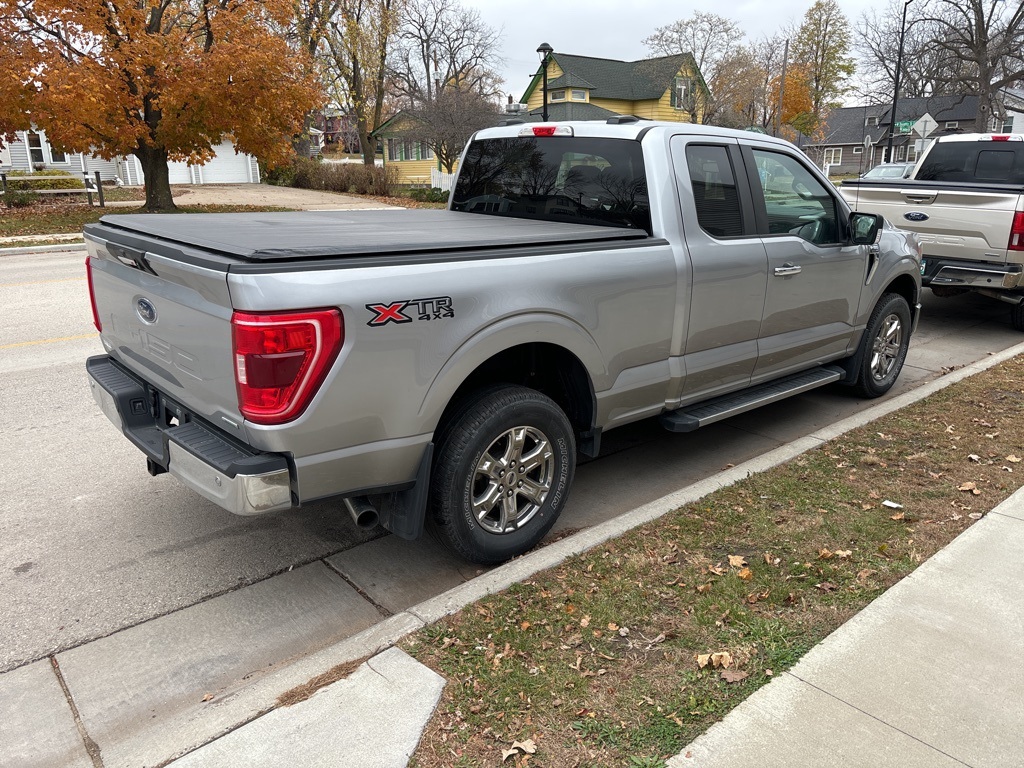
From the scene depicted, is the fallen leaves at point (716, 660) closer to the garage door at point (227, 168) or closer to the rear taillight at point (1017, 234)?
the rear taillight at point (1017, 234)

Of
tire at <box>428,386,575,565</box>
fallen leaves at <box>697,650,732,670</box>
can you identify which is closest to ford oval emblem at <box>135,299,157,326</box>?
tire at <box>428,386,575,565</box>

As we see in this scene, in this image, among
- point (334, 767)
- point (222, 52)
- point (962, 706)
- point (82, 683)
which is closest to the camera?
point (334, 767)

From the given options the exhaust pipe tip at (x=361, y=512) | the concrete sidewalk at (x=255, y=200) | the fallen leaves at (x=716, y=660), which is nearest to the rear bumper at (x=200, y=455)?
the exhaust pipe tip at (x=361, y=512)

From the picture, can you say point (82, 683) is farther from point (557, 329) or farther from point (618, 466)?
point (618, 466)

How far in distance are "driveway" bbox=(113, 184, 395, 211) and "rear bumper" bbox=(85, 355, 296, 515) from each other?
2176cm

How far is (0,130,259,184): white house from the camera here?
3606cm

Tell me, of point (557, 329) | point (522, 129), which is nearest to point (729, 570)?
point (557, 329)

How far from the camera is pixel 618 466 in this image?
5.21m

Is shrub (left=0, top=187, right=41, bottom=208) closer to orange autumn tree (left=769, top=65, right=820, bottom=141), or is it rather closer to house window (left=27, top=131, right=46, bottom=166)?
house window (left=27, top=131, right=46, bottom=166)

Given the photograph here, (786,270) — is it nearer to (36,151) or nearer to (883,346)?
(883,346)

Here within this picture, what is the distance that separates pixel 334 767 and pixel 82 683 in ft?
3.85

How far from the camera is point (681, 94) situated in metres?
54.7

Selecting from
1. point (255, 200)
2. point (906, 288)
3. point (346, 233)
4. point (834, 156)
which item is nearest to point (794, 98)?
point (834, 156)

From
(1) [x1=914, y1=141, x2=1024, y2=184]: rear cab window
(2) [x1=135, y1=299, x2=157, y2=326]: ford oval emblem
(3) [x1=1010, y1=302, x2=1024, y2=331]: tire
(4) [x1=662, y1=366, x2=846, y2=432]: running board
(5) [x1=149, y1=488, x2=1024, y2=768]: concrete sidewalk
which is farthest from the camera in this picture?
(1) [x1=914, y1=141, x2=1024, y2=184]: rear cab window
